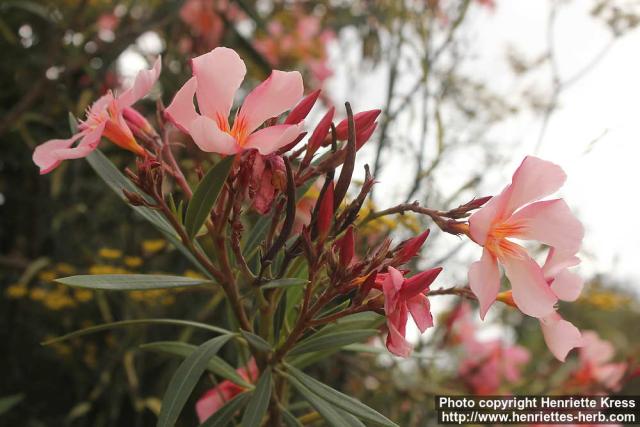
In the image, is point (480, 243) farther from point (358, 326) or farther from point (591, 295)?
point (591, 295)

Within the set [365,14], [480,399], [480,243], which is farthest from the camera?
[365,14]

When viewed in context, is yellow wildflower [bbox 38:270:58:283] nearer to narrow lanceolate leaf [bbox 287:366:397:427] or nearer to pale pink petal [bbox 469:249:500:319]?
narrow lanceolate leaf [bbox 287:366:397:427]

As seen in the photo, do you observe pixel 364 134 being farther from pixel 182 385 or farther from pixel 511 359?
pixel 511 359

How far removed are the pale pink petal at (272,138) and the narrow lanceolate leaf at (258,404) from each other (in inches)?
8.2

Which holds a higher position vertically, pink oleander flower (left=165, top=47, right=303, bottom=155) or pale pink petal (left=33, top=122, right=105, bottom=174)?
pink oleander flower (left=165, top=47, right=303, bottom=155)

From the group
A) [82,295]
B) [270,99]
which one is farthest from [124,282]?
[82,295]

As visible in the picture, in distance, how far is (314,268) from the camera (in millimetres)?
502

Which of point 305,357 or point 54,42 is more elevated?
point 54,42

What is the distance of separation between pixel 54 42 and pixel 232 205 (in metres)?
0.88

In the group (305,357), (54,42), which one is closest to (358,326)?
(305,357)

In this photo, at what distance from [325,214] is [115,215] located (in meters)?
1.01

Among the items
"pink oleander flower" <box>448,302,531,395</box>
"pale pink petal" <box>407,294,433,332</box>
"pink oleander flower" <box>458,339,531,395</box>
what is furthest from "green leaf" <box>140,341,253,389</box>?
"pink oleander flower" <box>458,339,531,395</box>

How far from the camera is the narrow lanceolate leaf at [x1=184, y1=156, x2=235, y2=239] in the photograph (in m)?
0.48

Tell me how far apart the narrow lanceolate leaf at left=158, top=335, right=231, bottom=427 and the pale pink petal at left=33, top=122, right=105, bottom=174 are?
0.20 metres
